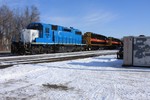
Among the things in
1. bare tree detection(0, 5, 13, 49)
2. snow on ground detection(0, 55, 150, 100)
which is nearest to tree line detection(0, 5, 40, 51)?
bare tree detection(0, 5, 13, 49)

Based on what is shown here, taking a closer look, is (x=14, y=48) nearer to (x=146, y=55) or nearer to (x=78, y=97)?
(x=146, y=55)

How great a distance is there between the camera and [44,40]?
31906mm

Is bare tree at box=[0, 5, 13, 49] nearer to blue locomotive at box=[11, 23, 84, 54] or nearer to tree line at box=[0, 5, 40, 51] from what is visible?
tree line at box=[0, 5, 40, 51]

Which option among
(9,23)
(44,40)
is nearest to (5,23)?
(9,23)

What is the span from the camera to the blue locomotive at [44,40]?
2930 centimetres

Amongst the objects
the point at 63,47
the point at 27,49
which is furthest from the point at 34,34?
the point at 63,47

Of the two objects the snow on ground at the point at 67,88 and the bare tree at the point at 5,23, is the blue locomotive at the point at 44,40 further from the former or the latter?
the bare tree at the point at 5,23

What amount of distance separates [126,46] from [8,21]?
188ft

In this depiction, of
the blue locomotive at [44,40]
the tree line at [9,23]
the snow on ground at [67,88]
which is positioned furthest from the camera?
the tree line at [9,23]

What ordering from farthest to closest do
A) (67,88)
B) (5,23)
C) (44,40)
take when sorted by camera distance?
(5,23)
(44,40)
(67,88)

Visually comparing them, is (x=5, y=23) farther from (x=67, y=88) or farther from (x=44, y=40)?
(x=67, y=88)

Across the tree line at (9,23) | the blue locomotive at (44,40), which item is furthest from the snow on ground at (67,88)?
the tree line at (9,23)

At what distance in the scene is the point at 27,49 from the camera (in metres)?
29.2

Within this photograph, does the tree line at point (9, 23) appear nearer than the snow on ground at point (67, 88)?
No
